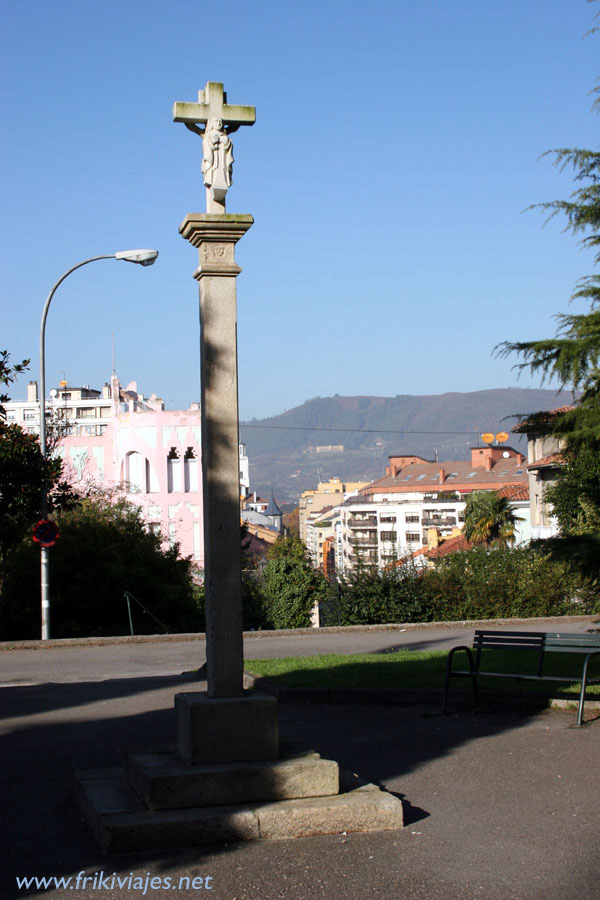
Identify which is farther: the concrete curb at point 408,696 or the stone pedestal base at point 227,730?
the concrete curb at point 408,696

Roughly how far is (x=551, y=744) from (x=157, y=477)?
150ft

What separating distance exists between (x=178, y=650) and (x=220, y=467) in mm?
13206

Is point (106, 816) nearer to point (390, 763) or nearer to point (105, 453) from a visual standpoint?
point (390, 763)

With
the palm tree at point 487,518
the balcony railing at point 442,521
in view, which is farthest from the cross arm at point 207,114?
the balcony railing at point 442,521

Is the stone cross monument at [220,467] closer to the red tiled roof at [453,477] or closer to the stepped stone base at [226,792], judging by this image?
the stepped stone base at [226,792]

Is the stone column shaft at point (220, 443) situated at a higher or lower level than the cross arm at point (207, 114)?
lower

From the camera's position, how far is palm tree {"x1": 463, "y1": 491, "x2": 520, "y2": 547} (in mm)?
69500

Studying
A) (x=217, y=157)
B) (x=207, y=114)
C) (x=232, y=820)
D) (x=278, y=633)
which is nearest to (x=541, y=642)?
(x=232, y=820)

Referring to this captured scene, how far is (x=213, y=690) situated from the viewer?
662 centimetres

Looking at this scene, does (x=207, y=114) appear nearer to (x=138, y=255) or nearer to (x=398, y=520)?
(x=138, y=255)

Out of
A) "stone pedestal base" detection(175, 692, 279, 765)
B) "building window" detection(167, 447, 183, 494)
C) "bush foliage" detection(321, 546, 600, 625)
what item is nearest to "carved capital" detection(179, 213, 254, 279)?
"stone pedestal base" detection(175, 692, 279, 765)

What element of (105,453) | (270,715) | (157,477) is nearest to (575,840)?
(270,715)

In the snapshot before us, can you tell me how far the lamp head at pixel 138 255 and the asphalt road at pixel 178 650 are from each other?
8.52m

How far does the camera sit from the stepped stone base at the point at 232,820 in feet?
18.6
